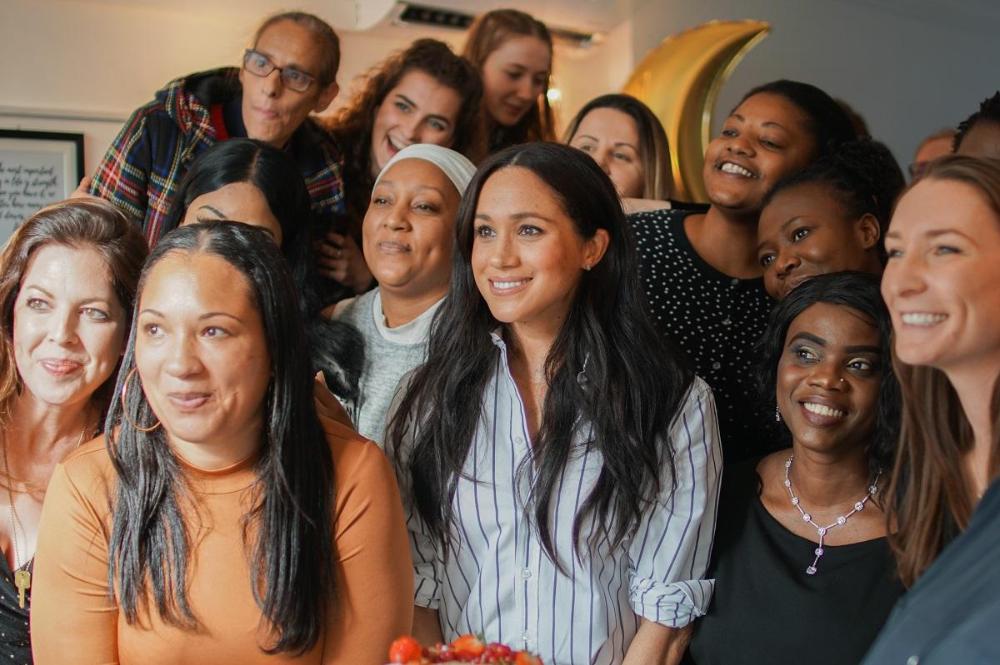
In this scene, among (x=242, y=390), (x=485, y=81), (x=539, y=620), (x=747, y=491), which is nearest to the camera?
(x=242, y=390)

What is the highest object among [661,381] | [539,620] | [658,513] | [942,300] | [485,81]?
[485,81]

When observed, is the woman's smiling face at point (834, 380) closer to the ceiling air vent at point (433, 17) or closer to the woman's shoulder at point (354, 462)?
the woman's shoulder at point (354, 462)

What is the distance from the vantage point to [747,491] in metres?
2.09

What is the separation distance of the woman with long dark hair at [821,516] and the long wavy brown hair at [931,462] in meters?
0.32

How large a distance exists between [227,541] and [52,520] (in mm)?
290

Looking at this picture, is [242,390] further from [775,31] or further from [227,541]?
[775,31]

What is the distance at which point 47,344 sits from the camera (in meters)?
1.87

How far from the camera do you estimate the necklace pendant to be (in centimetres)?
186

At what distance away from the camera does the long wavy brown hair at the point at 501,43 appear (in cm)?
328

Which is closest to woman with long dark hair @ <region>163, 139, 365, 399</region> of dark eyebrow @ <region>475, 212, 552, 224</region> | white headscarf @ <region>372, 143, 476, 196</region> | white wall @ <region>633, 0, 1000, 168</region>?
white headscarf @ <region>372, 143, 476, 196</region>

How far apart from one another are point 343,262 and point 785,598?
1414mm

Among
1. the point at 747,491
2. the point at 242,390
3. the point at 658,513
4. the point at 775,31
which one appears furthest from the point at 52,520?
the point at 775,31

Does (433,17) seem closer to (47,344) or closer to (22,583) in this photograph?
(47,344)

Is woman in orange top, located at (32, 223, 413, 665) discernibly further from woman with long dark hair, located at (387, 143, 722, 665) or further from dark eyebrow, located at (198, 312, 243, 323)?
woman with long dark hair, located at (387, 143, 722, 665)
